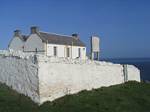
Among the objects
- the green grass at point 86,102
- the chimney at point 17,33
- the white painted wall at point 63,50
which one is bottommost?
the green grass at point 86,102

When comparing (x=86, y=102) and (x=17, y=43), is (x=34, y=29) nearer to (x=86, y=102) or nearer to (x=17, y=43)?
(x=17, y=43)

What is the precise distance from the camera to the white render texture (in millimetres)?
19078

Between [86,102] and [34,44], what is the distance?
19975 millimetres

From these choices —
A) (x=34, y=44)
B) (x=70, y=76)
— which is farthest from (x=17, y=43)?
(x=70, y=76)

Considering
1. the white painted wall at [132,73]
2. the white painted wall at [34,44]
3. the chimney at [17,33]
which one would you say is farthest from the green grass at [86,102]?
the chimney at [17,33]

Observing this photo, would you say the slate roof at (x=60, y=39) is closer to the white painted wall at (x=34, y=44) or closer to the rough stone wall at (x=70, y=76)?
the white painted wall at (x=34, y=44)

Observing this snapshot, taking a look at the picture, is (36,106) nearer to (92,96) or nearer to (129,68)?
(92,96)

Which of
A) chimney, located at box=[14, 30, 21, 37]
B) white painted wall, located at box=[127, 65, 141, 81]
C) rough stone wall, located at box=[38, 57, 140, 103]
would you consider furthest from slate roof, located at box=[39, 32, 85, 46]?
rough stone wall, located at box=[38, 57, 140, 103]

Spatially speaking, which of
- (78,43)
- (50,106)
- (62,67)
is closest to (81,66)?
(62,67)

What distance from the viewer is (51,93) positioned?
64.1ft

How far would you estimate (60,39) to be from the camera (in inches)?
1540

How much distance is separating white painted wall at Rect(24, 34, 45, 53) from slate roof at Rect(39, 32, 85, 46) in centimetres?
56

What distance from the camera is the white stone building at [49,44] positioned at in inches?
1442

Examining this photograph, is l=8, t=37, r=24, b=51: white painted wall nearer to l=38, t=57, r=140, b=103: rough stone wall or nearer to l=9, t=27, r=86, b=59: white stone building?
l=9, t=27, r=86, b=59: white stone building
